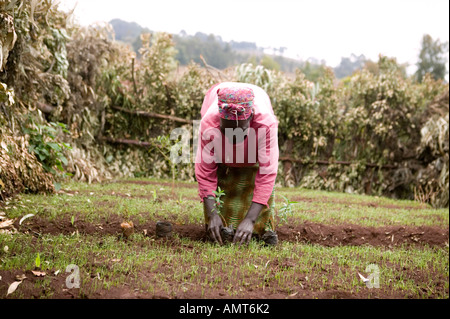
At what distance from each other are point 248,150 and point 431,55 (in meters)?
47.7

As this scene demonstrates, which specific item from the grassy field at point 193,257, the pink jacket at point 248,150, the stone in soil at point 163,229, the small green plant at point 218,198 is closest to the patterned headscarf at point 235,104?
the pink jacket at point 248,150

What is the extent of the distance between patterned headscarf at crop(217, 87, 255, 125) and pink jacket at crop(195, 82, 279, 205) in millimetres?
224

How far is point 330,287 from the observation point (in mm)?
2713

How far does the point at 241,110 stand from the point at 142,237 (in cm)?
153

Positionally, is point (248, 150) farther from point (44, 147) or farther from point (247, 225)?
point (44, 147)

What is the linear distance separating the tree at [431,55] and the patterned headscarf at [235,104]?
147 feet

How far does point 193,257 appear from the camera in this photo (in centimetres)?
322

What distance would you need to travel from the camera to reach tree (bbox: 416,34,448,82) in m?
42.8

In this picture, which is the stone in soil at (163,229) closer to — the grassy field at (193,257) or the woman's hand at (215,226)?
the grassy field at (193,257)

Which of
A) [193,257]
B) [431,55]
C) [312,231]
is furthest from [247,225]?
[431,55]

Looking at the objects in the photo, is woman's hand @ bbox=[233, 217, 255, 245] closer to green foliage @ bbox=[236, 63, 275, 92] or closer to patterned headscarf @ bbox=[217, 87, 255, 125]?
patterned headscarf @ bbox=[217, 87, 255, 125]

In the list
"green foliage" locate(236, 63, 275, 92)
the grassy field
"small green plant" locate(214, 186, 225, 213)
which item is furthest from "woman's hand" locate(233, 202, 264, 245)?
"green foliage" locate(236, 63, 275, 92)
